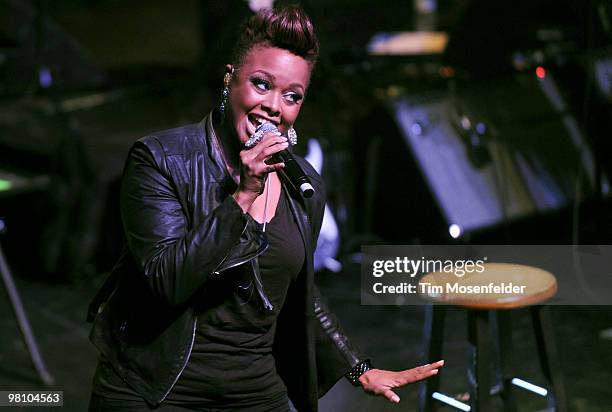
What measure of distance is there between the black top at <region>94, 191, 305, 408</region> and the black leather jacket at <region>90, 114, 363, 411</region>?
0.03 meters

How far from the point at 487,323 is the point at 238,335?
3.30 feet

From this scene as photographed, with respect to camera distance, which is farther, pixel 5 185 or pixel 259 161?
pixel 5 185

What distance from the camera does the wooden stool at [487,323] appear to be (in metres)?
2.73

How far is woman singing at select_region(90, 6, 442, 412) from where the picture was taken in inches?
72.4

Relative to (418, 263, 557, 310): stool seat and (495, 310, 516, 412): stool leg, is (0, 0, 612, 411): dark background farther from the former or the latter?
(418, 263, 557, 310): stool seat

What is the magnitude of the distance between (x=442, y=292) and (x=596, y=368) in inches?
54.9

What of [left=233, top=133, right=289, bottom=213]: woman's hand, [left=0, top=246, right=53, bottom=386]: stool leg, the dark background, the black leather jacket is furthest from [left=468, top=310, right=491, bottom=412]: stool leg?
[left=0, top=246, right=53, bottom=386]: stool leg

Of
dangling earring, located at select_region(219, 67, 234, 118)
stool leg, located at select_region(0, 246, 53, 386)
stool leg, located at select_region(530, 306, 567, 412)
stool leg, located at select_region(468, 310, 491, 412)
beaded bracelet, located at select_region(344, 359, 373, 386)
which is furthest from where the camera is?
stool leg, located at select_region(0, 246, 53, 386)

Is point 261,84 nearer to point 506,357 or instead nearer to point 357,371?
point 357,371

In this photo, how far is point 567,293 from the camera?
15.0 ft

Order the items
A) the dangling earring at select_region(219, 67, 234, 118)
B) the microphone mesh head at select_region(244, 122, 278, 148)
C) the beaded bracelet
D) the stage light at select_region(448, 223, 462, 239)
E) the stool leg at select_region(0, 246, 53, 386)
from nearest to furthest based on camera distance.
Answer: the microphone mesh head at select_region(244, 122, 278, 148), the dangling earring at select_region(219, 67, 234, 118), the beaded bracelet, the stool leg at select_region(0, 246, 53, 386), the stage light at select_region(448, 223, 462, 239)

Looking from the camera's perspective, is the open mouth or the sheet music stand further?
the sheet music stand

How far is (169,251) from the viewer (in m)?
1.82

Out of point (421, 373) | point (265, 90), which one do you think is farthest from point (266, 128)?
point (421, 373)
